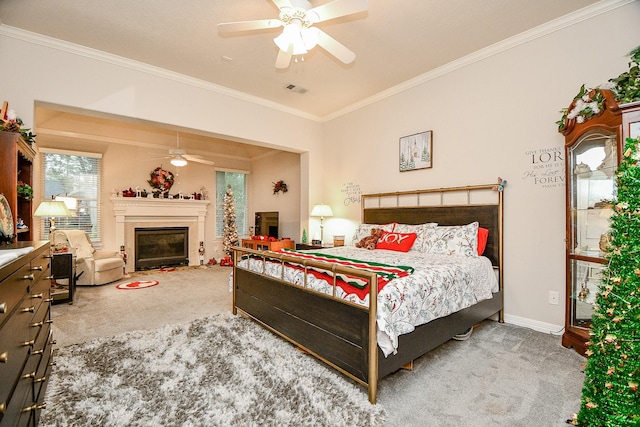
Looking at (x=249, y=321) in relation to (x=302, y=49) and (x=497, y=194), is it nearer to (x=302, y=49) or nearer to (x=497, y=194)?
(x=302, y=49)

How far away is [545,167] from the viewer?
3.06 metres

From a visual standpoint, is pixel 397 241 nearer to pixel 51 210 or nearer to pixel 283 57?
pixel 283 57

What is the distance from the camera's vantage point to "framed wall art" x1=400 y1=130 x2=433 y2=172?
404cm

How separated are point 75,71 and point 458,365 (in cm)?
500

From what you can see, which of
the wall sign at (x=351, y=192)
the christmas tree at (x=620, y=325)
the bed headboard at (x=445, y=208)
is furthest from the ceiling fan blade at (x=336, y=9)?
the wall sign at (x=351, y=192)

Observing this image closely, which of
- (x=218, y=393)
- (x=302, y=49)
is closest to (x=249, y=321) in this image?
(x=218, y=393)

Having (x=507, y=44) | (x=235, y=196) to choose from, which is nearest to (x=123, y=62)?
(x=507, y=44)

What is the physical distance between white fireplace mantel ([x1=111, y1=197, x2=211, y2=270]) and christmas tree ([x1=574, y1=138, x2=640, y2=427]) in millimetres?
7267

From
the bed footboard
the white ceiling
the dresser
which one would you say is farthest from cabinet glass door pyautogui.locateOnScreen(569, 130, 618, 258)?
the dresser

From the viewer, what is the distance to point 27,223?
2838mm

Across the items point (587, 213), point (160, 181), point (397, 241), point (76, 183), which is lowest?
point (397, 241)

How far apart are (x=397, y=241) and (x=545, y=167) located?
5.79 feet

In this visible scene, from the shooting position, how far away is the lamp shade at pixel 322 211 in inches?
203

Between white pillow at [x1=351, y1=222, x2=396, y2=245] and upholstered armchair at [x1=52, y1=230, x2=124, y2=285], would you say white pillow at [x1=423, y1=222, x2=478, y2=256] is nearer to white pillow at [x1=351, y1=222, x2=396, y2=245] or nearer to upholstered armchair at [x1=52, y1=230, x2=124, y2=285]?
white pillow at [x1=351, y1=222, x2=396, y2=245]
